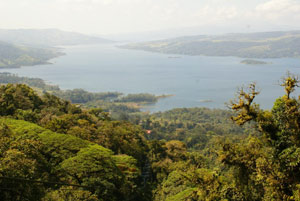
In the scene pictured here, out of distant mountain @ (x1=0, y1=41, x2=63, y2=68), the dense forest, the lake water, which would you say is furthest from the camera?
distant mountain @ (x1=0, y1=41, x2=63, y2=68)

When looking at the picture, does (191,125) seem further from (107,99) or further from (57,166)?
(57,166)

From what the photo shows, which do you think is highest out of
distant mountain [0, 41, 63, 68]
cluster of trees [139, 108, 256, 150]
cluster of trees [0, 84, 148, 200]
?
distant mountain [0, 41, 63, 68]

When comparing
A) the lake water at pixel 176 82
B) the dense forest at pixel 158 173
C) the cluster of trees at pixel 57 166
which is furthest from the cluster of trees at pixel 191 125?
the dense forest at pixel 158 173

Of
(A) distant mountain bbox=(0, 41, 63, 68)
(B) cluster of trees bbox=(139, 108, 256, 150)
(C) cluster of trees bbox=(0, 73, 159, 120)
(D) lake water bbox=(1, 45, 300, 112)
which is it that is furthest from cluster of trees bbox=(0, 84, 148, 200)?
(A) distant mountain bbox=(0, 41, 63, 68)

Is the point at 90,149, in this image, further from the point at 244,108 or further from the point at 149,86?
the point at 149,86

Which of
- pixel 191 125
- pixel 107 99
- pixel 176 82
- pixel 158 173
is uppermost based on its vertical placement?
pixel 158 173

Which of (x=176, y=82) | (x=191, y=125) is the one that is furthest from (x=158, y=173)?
(x=176, y=82)

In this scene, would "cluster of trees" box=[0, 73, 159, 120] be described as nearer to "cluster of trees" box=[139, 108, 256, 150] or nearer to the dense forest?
"cluster of trees" box=[139, 108, 256, 150]

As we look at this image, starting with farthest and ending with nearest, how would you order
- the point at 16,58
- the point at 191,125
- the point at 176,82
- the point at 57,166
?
the point at 16,58
the point at 176,82
the point at 191,125
the point at 57,166

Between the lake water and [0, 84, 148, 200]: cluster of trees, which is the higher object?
[0, 84, 148, 200]: cluster of trees

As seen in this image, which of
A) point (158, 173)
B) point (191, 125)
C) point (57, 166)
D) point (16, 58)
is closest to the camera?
point (57, 166)

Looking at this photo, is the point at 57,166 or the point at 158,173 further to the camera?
the point at 158,173
